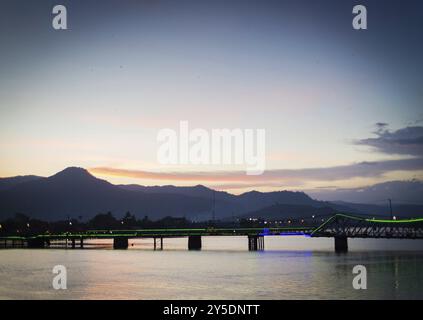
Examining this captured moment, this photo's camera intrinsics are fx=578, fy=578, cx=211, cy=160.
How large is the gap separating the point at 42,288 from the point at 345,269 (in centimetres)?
5826

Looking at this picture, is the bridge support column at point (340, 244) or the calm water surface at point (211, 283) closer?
the calm water surface at point (211, 283)

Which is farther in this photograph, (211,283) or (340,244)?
(340,244)

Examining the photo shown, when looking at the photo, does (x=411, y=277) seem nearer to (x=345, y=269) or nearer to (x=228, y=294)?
(x=345, y=269)

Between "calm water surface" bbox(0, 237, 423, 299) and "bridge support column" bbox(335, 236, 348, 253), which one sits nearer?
"calm water surface" bbox(0, 237, 423, 299)

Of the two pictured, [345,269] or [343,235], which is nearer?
[345,269]

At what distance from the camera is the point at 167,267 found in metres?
123
